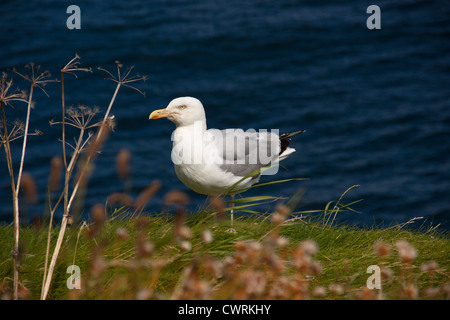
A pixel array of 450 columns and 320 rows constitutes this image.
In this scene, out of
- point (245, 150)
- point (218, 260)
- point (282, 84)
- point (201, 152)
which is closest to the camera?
point (218, 260)

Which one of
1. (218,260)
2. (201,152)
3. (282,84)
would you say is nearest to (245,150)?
(201,152)

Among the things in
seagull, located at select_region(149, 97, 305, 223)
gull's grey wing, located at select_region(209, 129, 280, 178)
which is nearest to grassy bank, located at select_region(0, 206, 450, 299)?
seagull, located at select_region(149, 97, 305, 223)

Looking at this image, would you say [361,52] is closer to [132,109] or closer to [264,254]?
[132,109]

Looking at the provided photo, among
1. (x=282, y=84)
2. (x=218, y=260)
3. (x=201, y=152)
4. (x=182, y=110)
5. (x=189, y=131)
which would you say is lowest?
(x=218, y=260)

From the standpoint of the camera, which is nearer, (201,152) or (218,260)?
(218,260)

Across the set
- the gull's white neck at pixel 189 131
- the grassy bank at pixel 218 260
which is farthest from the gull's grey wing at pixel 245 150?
the grassy bank at pixel 218 260

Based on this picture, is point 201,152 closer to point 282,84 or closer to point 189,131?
point 189,131

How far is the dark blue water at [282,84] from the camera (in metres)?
11.4

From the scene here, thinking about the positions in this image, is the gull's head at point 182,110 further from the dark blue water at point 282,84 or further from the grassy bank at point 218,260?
the dark blue water at point 282,84

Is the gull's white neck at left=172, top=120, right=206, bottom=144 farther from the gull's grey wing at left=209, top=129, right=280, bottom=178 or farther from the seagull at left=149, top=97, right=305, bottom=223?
the gull's grey wing at left=209, top=129, right=280, bottom=178

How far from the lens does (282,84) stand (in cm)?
1347

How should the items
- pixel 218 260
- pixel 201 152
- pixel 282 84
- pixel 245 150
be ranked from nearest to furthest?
pixel 218 260 < pixel 201 152 < pixel 245 150 < pixel 282 84
